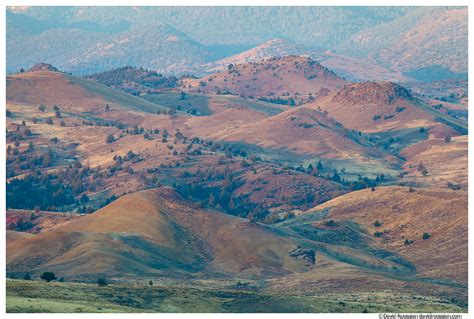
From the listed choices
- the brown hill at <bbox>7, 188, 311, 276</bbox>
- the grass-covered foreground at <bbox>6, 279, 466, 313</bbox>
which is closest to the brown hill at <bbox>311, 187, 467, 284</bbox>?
the brown hill at <bbox>7, 188, 311, 276</bbox>

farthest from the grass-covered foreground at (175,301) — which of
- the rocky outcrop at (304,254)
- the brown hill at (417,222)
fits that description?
the brown hill at (417,222)

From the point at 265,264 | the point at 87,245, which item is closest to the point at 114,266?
the point at 87,245

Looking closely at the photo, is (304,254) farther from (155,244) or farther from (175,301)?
(175,301)

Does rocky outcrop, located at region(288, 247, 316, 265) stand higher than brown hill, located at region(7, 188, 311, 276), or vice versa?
brown hill, located at region(7, 188, 311, 276)

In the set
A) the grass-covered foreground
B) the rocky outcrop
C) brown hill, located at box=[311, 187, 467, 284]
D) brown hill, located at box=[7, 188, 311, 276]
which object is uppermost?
the grass-covered foreground

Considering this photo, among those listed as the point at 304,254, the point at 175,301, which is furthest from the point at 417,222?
the point at 175,301

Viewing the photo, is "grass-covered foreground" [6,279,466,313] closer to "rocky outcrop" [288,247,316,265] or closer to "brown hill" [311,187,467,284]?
"rocky outcrop" [288,247,316,265]
